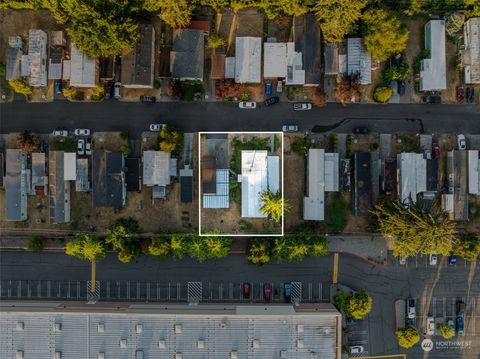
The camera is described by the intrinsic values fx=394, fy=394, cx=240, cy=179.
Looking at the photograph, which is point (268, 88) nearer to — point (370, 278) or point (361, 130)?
point (361, 130)

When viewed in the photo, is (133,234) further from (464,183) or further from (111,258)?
(464,183)

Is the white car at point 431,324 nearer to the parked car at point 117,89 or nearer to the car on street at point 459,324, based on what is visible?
the car on street at point 459,324

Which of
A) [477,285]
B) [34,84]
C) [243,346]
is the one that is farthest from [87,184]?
[477,285]

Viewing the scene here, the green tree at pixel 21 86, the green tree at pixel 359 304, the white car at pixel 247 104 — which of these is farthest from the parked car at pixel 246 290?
the green tree at pixel 21 86

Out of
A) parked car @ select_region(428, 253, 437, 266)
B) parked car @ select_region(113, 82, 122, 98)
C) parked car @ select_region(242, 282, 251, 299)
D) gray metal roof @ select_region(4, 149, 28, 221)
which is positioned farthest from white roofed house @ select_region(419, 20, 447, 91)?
gray metal roof @ select_region(4, 149, 28, 221)

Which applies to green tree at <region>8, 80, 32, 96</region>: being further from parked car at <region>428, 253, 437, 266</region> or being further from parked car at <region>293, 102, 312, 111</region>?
parked car at <region>428, 253, 437, 266</region>

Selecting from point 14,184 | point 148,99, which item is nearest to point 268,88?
point 148,99
